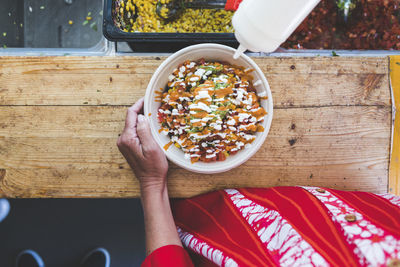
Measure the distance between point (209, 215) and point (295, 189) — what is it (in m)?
0.28

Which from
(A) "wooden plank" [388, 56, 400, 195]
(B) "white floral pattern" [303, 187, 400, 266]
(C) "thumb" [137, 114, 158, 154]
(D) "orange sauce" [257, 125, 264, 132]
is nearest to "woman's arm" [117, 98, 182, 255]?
(C) "thumb" [137, 114, 158, 154]

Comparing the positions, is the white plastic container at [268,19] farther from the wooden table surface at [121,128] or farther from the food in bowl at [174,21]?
the food in bowl at [174,21]

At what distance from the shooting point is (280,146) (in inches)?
33.5

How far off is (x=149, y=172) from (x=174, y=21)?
23.8 inches

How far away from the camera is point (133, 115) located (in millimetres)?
763

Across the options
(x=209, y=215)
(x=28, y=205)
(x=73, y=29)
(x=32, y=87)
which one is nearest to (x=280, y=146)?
(x=209, y=215)

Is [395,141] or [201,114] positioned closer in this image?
[201,114]

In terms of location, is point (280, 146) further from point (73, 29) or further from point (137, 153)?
point (73, 29)

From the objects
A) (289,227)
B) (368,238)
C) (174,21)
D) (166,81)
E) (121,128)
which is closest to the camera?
(368,238)

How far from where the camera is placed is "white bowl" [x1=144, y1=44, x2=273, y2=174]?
681 millimetres

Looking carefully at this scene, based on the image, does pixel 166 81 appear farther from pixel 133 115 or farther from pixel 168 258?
pixel 168 258

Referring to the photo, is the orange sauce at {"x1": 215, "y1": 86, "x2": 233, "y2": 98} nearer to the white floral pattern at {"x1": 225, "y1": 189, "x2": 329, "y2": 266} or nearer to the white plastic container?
the white plastic container

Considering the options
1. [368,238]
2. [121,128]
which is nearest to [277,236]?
[368,238]

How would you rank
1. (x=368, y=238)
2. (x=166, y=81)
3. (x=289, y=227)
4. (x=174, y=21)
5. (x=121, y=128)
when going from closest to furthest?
(x=368, y=238) < (x=289, y=227) < (x=166, y=81) < (x=121, y=128) < (x=174, y=21)
